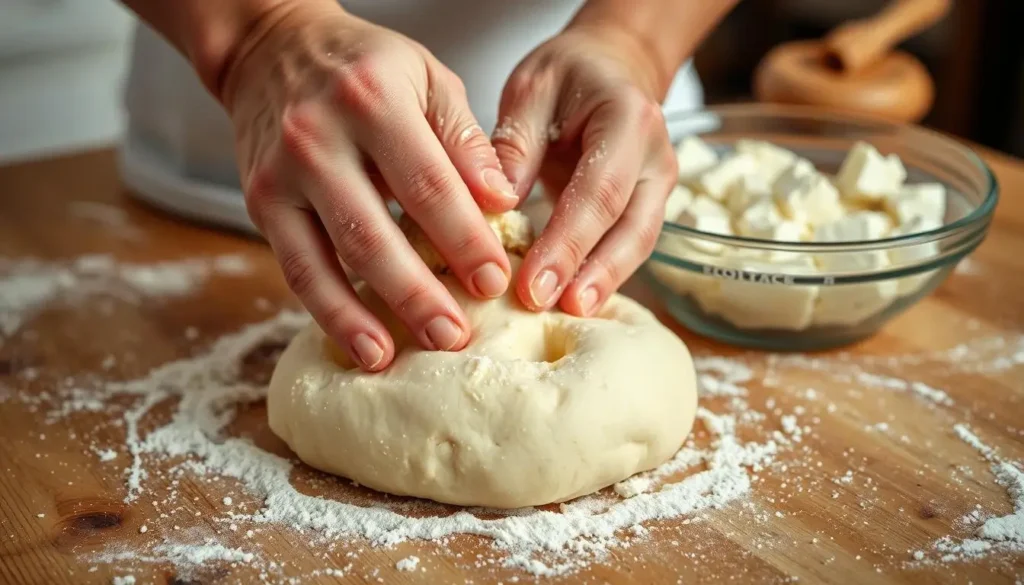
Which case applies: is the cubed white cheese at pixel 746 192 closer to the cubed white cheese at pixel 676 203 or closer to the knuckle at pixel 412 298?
the cubed white cheese at pixel 676 203

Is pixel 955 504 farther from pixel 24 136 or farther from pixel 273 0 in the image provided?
pixel 24 136

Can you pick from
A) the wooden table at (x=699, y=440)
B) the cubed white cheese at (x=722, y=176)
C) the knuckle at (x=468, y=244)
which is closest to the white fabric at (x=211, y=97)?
the wooden table at (x=699, y=440)

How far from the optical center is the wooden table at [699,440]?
108 centimetres

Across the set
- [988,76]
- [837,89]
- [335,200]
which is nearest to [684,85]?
[837,89]

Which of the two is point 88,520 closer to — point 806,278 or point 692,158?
point 806,278

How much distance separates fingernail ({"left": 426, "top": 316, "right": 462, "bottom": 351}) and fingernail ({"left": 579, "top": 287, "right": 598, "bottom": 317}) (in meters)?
0.16

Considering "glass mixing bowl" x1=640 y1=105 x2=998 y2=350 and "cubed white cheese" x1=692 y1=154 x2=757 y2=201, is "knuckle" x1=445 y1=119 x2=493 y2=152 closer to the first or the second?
"glass mixing bowl" x1=640 y1=105 x2=998 y2=350

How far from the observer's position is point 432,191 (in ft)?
3.76

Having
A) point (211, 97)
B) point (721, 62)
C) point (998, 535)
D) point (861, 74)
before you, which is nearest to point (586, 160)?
point (998, 535)

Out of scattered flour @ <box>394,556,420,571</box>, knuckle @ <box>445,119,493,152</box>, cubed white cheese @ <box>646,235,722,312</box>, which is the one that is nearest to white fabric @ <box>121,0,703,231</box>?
cubed white cheese @ <box>646,235,722,312</box>

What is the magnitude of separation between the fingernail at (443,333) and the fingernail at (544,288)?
0.10 meters

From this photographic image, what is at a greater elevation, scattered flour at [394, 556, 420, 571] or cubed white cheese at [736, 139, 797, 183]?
cubed white cheese at [736, 139, 797, 183]

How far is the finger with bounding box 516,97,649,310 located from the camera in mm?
1208

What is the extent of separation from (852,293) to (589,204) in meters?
0.44
